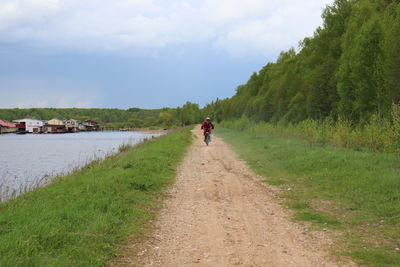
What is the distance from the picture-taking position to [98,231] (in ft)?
22.1

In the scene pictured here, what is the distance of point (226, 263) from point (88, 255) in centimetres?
204

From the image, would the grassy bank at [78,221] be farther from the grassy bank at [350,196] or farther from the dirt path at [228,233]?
the grassy bank at [350,196]

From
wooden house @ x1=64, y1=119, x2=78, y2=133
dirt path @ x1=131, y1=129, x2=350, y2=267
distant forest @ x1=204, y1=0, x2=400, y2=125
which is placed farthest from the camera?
wooden house @ x1=64, y1=119, x2=78, y2=133

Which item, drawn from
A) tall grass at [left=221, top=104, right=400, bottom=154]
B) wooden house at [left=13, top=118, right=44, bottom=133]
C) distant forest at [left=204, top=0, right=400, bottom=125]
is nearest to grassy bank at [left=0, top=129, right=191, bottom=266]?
tall grass at [left=221, top=104, right=400, bottom=154]

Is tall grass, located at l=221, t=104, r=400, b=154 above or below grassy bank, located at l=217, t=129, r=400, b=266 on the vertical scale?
above

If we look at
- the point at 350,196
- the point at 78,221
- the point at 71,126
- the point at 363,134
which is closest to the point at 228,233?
the point at 78,221

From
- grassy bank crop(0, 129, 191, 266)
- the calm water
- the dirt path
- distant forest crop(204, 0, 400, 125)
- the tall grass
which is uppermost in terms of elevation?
distant forest crop(204, 0, 400, 125)

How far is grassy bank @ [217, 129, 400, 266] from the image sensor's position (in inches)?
254

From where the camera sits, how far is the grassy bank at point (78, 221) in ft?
17.8

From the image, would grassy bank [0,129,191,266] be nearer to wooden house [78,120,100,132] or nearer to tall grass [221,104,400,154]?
tall grass [221,104,400,154]

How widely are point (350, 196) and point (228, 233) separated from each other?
4813 millimetres

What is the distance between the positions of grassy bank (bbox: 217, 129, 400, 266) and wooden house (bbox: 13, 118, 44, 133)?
142m

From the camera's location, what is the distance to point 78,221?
7.19 meters

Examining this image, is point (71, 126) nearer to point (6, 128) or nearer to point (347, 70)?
point (6, 128)
